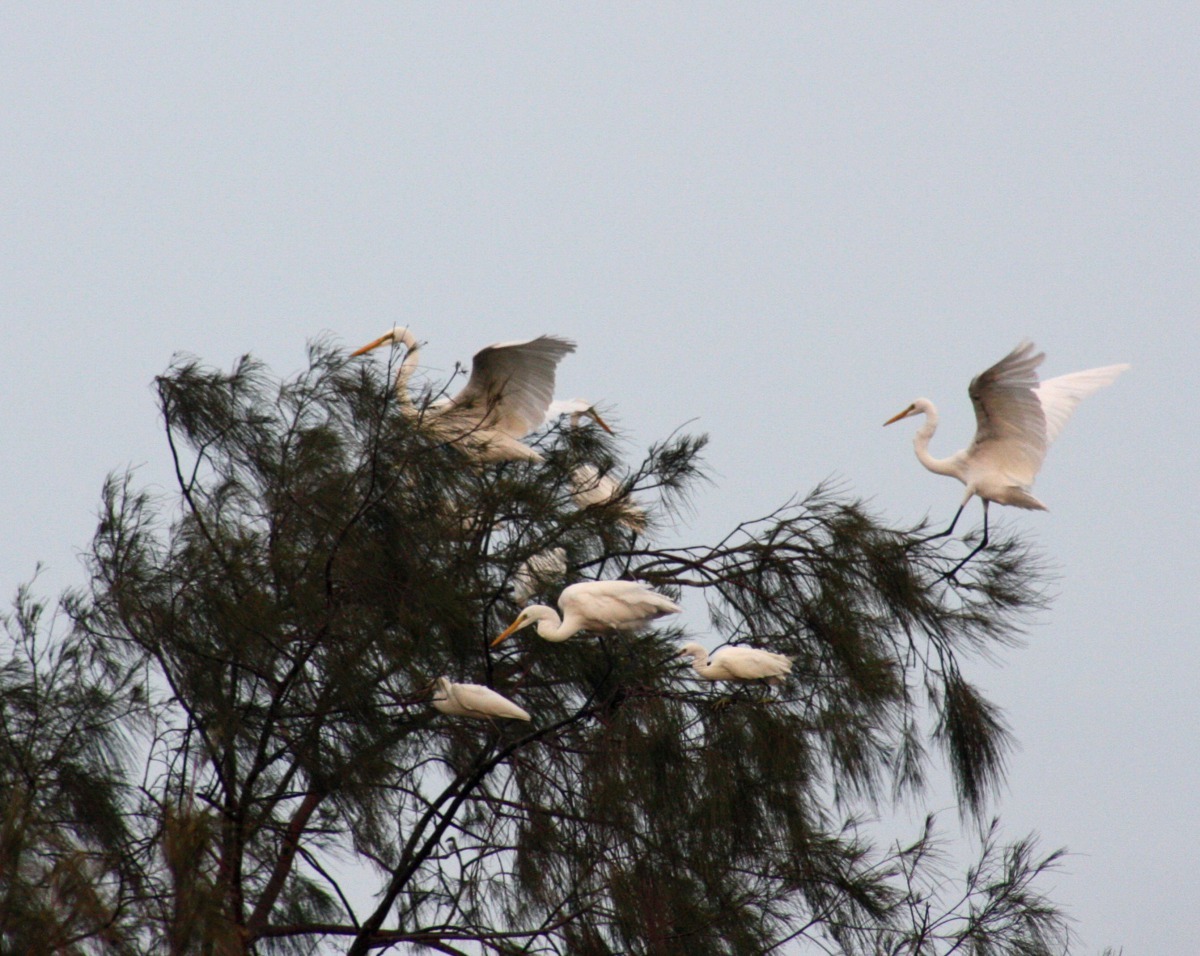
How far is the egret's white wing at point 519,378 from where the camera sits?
17.1ft

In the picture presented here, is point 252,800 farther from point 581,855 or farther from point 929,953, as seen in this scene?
point 929,953

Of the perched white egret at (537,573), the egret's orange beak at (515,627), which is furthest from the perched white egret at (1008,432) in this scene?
the egret's orange beak at (515,627)

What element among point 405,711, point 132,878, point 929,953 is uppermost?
point 405,711

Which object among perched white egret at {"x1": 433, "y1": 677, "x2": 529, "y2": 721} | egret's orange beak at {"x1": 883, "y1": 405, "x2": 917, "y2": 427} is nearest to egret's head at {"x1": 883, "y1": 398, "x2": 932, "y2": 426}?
egret's orange beak at {"x1": 883, "y1": 405, "x2": 917, "y2": 427}

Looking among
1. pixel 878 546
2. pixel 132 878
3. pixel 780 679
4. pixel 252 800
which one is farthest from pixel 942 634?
pixel 132 878

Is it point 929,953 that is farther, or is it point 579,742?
point 579,742

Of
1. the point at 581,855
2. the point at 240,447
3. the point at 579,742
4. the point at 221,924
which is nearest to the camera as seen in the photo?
the point at 221,924

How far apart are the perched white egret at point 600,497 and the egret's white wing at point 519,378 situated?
13.3 inches

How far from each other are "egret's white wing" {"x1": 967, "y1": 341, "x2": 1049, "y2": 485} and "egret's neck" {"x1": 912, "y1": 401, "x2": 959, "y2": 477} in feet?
0.57

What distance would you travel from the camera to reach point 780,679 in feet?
13.7

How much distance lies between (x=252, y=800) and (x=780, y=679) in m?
1.20

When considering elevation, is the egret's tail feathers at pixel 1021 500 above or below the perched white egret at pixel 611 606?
above

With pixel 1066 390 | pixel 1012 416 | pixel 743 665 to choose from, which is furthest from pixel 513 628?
pixel 1066 390

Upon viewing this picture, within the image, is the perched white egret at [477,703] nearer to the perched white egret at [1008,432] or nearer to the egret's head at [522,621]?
the egret's head at [522,621]
